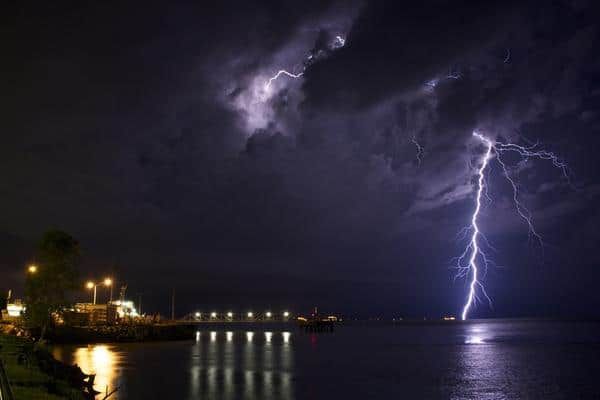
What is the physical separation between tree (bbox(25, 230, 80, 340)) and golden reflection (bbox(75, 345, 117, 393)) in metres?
6.44

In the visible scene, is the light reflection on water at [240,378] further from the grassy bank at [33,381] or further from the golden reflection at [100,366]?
the grassy bank at [33,381]

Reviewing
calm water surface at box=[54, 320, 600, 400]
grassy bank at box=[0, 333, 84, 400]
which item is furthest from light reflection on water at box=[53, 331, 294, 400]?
grassy bank at box=[0, 333, 84, 400]

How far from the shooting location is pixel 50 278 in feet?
220

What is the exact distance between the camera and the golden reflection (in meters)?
42.1

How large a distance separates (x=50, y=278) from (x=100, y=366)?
18009mm

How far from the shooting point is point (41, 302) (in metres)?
66.9

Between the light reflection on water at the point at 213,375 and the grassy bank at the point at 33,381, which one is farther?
the light reflection on water at the point at 213,375

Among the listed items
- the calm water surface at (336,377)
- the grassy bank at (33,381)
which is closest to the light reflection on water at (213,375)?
the calm water surface at (336,377)

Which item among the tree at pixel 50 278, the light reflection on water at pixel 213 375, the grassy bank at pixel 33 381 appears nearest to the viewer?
the grassy bank at pixel 33 381

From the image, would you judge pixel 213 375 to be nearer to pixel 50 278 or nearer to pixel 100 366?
pixel 100 366

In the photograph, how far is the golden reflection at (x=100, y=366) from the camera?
4214 centimetres

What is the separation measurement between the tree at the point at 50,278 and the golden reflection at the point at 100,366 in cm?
644

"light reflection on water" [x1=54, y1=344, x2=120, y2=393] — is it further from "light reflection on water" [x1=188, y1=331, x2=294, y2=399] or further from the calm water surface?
"light reflection on water" [x1=188, y1=331, x2=294, y2=399]

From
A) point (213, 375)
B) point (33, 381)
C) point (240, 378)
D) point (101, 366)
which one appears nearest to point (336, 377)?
point (240, 378)
